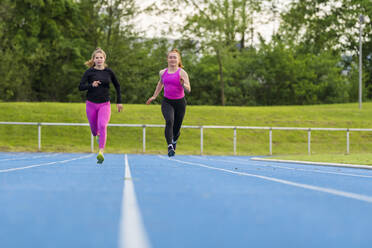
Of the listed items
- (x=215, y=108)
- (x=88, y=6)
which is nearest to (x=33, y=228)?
(x=215, y=108)

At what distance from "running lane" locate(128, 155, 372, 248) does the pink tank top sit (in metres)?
3.31

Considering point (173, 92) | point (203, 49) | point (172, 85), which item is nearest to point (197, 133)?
point (173, 92)

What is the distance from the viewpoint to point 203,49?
173ft

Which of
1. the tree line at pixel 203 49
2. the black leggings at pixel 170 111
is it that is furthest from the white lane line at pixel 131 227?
the tree line at pixel 203 49

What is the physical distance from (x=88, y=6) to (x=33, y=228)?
4617cm

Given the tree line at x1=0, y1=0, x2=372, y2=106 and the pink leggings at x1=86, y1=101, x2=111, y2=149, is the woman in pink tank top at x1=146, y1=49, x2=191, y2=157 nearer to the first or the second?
the pink leggings at x1=86, y1=101, x2=111, y2=149

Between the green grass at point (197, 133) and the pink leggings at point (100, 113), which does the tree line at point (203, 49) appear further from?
the pink leggings at point (100, 113)

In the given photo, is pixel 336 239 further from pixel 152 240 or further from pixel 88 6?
pixel 88 6

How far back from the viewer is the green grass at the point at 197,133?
2697 centimetres

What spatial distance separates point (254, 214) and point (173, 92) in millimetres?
6114

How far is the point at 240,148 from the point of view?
27.9 metres

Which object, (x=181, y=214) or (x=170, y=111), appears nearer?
(x=181, y=214)

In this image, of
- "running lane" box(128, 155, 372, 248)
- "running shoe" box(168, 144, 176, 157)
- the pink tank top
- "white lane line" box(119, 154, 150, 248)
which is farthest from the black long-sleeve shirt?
"white lane line" box(119, 154, 150, 248)

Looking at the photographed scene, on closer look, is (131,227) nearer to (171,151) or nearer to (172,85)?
(171,151)
